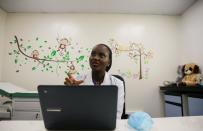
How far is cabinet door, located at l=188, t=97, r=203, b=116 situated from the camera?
2344 millimetres

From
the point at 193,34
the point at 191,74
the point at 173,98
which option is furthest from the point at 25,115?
the point at 193,34

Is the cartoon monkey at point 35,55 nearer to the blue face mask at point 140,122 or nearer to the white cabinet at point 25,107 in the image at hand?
the white cabinet at point 25,107

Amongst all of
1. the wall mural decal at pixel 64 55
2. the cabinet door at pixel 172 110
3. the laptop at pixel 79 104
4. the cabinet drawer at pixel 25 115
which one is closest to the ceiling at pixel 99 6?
the wall mural decal at pixel 64 55

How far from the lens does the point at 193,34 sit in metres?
3.09

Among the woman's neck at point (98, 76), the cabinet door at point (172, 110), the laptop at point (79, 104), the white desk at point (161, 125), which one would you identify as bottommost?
the cabinet door at point (172, 110)

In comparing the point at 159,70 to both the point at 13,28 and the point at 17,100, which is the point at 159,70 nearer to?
the point at 17,100

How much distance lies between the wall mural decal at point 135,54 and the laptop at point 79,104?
2576mm

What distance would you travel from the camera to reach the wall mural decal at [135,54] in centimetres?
336

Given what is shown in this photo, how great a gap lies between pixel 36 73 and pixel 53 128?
8.54 ft

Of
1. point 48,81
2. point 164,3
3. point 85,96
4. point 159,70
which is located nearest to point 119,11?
point 164,3

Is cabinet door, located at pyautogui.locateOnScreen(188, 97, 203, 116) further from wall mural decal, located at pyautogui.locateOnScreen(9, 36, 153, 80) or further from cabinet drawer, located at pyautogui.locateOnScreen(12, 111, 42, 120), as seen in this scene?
cabinet drawer, located at pyautogui.locateOnScreen(12, 111, 42, 120)

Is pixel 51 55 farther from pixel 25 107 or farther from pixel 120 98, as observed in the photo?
pixel 120 98

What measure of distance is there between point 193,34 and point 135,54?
0.98m

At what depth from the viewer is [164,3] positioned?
10.1 feet
